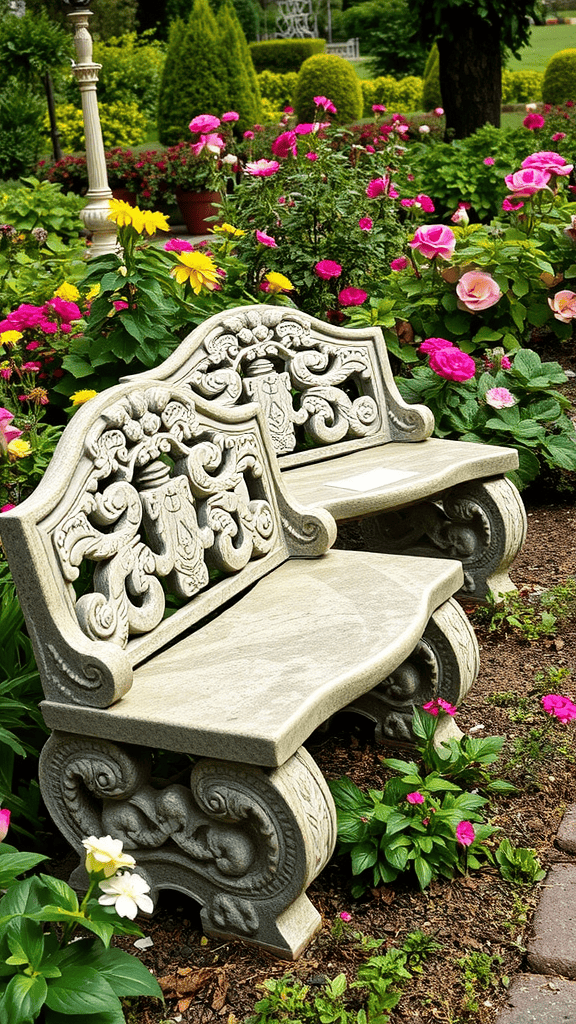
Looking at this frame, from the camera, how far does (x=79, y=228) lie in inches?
399

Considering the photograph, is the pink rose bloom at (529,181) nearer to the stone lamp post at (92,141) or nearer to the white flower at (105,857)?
the stone lamp post at (92,141)

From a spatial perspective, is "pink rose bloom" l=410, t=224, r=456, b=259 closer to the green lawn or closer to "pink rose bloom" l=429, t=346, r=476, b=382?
"pink rose bloom" l=429, t=346, r=476, b=382

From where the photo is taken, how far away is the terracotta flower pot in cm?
1496

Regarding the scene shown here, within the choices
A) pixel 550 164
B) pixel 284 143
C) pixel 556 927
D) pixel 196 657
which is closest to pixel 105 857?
pixel 196 657

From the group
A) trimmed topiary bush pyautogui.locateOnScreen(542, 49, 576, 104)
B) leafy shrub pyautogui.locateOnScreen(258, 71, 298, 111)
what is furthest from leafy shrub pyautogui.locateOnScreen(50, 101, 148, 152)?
trimmed topiary bush pyautogui.locateOnScreen(542, 49, 576, 104)

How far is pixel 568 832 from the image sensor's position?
2.61m

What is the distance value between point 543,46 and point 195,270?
4242 centimetres

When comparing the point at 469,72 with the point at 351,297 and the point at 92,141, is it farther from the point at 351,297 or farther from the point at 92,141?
the point at 351,297

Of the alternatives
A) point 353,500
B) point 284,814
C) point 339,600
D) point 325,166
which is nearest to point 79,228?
point 325,166

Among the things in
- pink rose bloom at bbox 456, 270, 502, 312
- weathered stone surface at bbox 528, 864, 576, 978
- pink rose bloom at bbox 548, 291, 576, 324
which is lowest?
Answer: weathered stone surface at bbox 528, 864, 576, 978

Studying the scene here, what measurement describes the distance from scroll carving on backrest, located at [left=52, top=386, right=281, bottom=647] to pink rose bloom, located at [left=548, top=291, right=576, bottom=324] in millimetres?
2570

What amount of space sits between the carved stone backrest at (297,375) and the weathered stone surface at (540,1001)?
192 centimetres

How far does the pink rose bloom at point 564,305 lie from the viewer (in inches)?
201

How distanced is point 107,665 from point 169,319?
7.07ft
